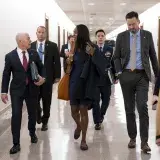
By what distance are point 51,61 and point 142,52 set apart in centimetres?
178

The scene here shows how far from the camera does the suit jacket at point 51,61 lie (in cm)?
554

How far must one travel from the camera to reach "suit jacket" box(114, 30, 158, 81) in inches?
Answer: 169

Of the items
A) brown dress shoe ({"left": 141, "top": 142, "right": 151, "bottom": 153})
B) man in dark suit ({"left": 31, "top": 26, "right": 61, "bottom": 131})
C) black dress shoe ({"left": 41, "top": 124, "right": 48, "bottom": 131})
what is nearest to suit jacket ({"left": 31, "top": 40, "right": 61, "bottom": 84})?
man in dark suit ({"left": 31, "top": 26, "right": 61, "bottom": 131})

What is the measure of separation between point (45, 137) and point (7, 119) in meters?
1.41

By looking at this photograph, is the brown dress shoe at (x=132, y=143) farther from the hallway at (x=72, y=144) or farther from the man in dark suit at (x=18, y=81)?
the man in dark suit at (x=18, y=81)

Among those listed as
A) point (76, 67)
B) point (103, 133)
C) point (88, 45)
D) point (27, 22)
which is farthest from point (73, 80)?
point (27, 22)

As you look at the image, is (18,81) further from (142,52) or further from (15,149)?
(142,52)

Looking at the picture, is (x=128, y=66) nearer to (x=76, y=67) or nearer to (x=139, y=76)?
(x=139, y=76)

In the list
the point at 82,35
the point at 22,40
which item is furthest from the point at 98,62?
the point at 22,40

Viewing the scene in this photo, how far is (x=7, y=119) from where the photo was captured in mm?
6293

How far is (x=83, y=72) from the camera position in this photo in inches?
172

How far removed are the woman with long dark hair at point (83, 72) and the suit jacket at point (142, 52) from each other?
0.84 feet

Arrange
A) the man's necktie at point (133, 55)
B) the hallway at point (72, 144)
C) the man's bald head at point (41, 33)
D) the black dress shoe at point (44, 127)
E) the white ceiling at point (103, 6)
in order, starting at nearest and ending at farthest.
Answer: the hallway at point (72, 144) → the man's necktie at point (133, 55) → the man's bald head at point (41, 33) → the black dress shoe at point (44, 127) → the white ceiling at point (103, 6)

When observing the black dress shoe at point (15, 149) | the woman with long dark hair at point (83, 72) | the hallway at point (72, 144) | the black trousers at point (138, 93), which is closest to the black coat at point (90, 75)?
the woman with long dark hair at point (83, 72)
